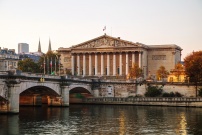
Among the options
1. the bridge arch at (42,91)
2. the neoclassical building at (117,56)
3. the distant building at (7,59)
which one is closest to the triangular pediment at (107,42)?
the neoclassical building at (117,56)

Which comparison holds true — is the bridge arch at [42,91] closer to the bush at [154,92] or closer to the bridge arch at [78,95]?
the bridge arch at [78,95]

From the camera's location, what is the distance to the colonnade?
152250 mm

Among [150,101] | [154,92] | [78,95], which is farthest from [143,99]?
[78,95]

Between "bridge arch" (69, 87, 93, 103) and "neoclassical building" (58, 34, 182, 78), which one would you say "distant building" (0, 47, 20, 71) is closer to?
"neoclassical building" (58, 34, 182, 78)

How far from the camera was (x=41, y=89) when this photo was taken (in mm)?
86000

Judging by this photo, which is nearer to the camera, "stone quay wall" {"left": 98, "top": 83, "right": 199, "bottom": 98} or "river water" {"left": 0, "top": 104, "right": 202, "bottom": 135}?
"river water" {"left": 0, "top": 104, "right": 202, "bottom": 135}

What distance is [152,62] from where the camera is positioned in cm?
15562

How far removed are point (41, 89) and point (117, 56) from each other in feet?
234

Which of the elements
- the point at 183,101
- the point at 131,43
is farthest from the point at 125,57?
the point at 183,101

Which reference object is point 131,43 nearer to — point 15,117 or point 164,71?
point 164,71

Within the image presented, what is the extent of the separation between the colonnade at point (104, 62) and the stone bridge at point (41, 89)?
126ft

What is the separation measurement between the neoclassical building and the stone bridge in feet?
126

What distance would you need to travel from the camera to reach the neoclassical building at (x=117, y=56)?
497 feet

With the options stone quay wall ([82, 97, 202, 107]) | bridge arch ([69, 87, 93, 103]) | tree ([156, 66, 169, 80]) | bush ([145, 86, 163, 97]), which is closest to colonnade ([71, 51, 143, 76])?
tree ([156, 66, 169, 80])
